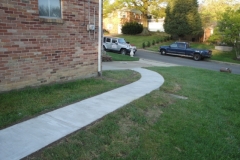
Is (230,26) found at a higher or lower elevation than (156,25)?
lower

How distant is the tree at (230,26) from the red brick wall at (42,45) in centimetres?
1643

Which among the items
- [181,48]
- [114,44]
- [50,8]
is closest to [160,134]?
[50,8]

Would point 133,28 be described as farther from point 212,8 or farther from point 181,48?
point 181,48

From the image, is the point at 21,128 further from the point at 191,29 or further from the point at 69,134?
the point at 191,29

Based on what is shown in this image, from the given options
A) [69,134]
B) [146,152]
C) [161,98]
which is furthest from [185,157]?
[161,98]

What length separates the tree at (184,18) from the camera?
1061 inches

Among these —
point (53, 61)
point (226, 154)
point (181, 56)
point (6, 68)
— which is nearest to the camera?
point (226, 154)

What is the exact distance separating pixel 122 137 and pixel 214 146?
1.53 meters

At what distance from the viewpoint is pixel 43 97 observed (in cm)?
516

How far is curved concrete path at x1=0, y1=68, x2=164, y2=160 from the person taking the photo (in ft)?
9.87

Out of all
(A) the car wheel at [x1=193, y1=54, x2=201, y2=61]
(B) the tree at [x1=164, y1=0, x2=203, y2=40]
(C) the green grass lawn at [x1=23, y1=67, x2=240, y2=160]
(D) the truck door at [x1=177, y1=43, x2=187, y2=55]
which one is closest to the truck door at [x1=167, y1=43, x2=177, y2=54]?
(D) the truck door at [x1=177, y1=43, x2=187, y2=55]

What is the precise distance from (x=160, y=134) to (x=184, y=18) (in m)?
26.4

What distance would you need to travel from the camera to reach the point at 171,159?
3.05 meters

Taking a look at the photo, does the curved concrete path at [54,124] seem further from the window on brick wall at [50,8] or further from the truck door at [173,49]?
the truck door at [173,49]
